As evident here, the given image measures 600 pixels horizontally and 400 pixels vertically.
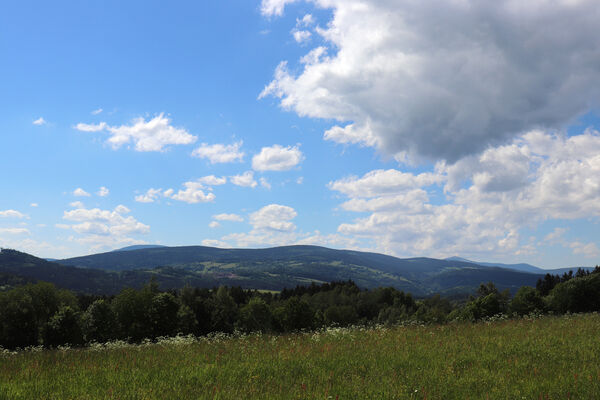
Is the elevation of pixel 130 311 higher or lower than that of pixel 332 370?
lower

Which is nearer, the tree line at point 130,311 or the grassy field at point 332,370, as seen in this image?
the grassy field at point 332,370

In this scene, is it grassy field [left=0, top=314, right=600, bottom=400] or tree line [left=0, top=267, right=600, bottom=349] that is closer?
grassy field [left=0, top=314, right=600, bottom=400]

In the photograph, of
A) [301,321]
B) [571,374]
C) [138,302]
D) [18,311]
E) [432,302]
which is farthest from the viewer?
[432,302]

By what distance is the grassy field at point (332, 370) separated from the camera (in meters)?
7.91

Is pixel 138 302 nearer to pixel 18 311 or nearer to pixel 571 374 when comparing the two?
pixel 18 311

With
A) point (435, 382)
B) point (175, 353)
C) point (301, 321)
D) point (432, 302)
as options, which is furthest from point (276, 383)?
point (432, 302)

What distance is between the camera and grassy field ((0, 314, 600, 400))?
311 inches

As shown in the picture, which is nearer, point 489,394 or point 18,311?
point 489,394

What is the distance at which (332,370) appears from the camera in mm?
9789

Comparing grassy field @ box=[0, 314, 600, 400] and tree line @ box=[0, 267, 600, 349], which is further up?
grassy field @ box=[0, 314, 600, 400]

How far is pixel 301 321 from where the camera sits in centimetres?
9275

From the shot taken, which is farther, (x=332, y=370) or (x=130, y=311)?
(x=130, y=311)

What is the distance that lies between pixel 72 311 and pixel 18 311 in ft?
26.9

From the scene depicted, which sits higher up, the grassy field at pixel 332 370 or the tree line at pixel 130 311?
the grassy field at pixel 332 370
